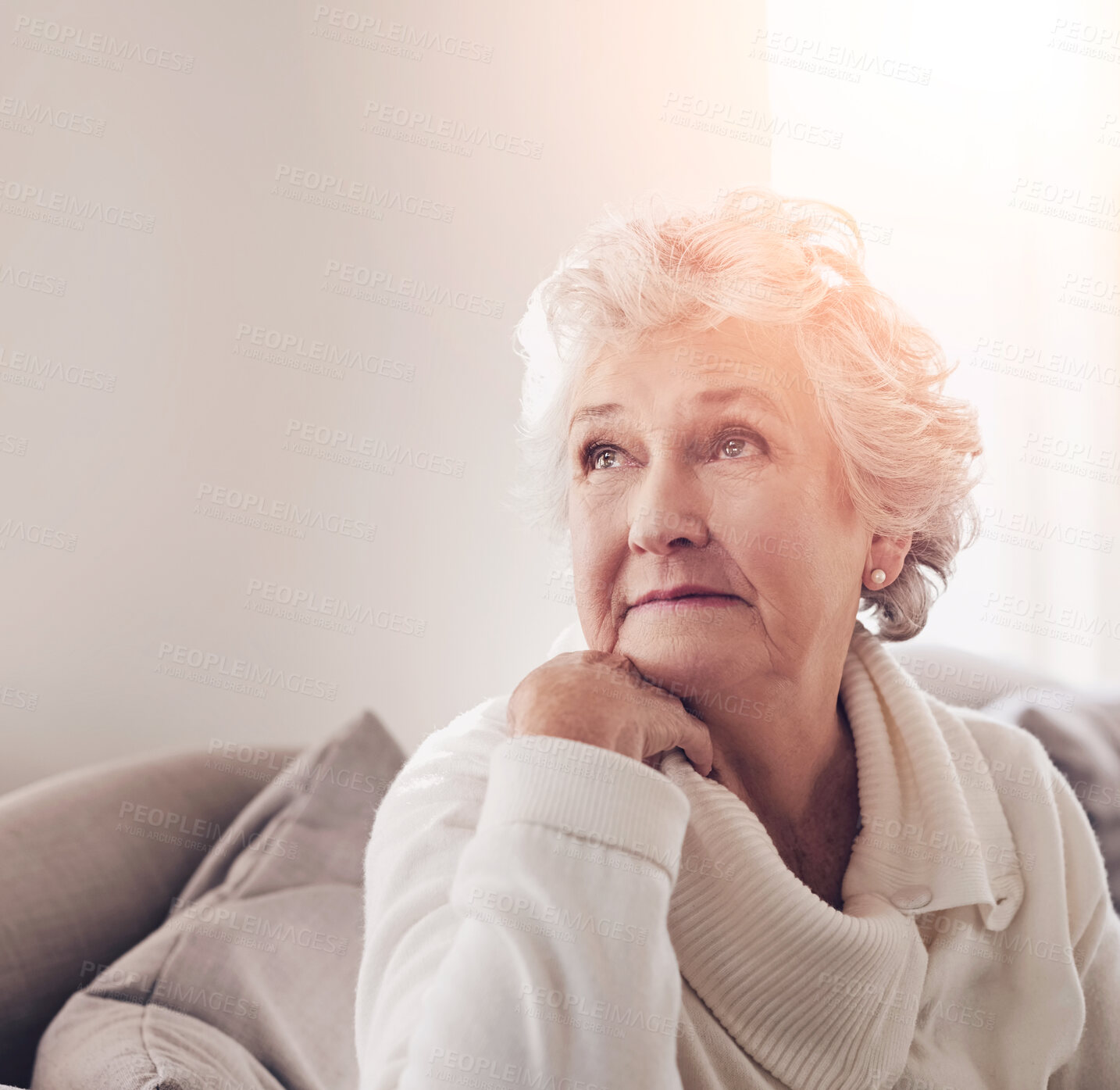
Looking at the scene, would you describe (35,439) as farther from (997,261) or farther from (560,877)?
(997,261)

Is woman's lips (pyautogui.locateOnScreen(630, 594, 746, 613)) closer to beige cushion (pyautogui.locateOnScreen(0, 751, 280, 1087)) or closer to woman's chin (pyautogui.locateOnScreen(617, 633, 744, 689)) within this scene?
woman's chin (pyautogui.locateOnScreen(617, 633, 744, 689))

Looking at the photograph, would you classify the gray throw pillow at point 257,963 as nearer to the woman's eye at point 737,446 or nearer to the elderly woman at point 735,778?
the elderly woman at point 735,778

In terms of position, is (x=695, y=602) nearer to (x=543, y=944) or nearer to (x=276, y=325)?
(x=543, y=944)

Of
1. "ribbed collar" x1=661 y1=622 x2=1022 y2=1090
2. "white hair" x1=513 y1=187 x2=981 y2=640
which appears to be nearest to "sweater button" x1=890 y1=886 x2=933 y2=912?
"ribbed collar" x1=661 y1=622 x2=1022 y2=1090

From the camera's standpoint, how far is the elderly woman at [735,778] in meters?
0.64

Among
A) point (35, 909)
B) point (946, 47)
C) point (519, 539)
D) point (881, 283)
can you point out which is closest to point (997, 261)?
point (881, 283)

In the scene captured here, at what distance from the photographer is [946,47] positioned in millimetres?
2168

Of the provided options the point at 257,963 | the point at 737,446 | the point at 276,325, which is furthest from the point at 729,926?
the point at 276,325

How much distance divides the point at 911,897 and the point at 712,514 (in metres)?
0.42

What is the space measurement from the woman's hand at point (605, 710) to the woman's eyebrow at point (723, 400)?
235 mm

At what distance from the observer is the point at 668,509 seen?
2.75 feet

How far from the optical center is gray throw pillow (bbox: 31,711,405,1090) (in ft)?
3.29

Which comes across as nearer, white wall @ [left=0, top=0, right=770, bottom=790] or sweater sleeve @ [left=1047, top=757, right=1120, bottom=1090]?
sweater sleeve @ [left=1047, top=757, right=1120, bottom=1090]

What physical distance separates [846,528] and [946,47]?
5.91ft
